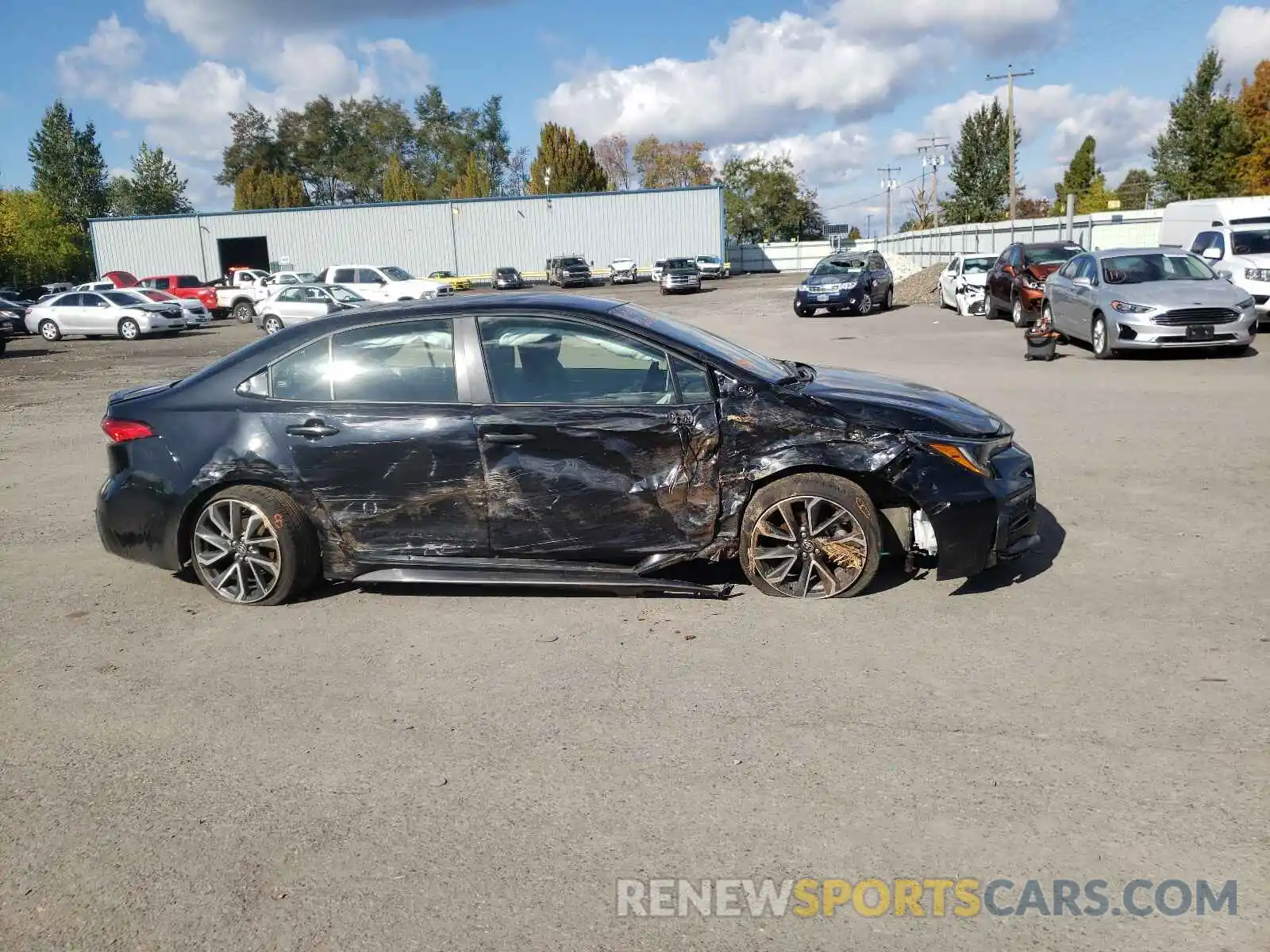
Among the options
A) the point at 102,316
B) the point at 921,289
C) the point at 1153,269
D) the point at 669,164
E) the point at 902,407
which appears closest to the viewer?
the point at 902,407

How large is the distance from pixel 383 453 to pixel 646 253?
6591 centimetres

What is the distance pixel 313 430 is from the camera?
5.55m

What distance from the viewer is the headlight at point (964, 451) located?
17.3 feet

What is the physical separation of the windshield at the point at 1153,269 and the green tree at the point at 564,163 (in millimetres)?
80255

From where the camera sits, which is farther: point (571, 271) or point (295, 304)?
point (571, 271)

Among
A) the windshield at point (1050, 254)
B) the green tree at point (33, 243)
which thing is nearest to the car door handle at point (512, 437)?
the windshield at point (1050, 254)

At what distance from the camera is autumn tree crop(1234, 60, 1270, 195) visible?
48688 millimetres

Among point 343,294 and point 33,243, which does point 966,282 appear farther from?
point 33,243

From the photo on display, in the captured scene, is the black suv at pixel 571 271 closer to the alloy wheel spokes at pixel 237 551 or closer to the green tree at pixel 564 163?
the green tree at pixel 564 163

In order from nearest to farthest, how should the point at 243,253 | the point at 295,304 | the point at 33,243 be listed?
1. the point at 295,304
2. the point at 243,253
3. the point at 33,243

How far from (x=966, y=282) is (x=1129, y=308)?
12.5 meters

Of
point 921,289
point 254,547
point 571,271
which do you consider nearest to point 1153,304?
point 254,547

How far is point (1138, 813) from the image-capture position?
3.36 m

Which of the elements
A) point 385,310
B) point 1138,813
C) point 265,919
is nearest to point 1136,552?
point 1138,813
